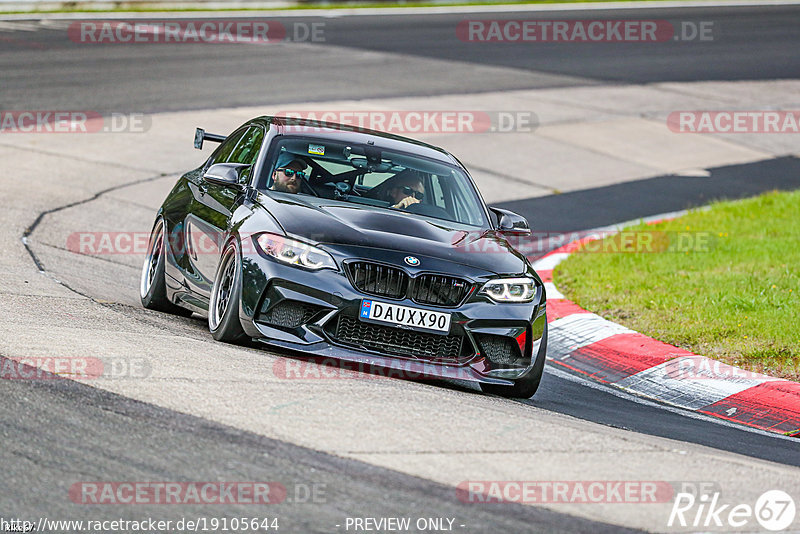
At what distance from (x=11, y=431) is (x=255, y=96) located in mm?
15659

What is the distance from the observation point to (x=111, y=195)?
13.9 meters

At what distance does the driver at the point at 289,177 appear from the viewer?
8070 mm

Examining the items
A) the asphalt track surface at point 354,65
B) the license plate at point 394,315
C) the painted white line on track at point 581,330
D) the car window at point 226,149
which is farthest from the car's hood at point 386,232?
the asphalt track surface at point 354,65

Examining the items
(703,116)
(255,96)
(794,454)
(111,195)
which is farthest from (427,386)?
(703,116)

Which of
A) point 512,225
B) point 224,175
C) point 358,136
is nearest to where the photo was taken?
point 224,175

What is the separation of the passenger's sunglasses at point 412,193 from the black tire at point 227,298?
1392 mm

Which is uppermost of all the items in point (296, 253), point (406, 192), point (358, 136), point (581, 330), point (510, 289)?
point (358, 136)

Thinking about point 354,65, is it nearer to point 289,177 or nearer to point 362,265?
point 289,177

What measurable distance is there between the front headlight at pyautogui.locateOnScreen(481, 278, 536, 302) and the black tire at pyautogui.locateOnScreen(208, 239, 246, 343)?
4.96 ft

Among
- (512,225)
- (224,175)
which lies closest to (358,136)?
(224,175)

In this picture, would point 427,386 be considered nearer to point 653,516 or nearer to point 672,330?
point 653,516

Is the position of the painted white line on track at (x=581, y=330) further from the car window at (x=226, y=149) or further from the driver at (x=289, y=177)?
the car window at (x=226, y=149)

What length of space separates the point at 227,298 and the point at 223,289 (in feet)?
0.54

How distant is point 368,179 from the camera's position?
27.2 feet
